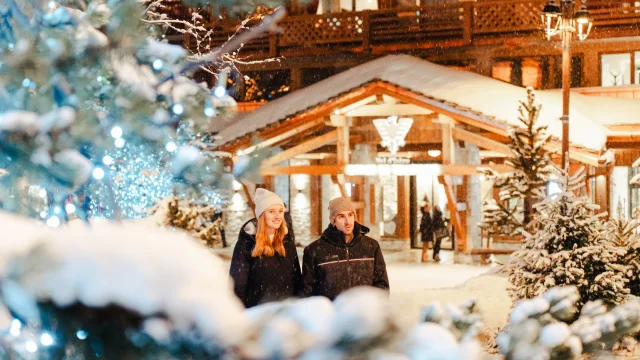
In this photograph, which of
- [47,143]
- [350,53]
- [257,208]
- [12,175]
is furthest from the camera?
[350,53]

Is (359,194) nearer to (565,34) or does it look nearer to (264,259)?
(565,34)

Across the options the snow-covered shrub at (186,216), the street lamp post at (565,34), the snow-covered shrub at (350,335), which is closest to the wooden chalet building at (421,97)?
the snow-covered shrub at (186,216)

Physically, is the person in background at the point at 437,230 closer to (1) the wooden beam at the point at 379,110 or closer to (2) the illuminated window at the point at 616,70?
(1) the wooden beam at the point at 379,110

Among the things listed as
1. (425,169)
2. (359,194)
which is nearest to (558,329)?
(425,169)

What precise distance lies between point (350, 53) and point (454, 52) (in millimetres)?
2778

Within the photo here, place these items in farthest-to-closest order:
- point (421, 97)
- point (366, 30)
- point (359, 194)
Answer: point (359, 194), point (366, 30), point (421, 97)

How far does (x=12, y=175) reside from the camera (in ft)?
7.80

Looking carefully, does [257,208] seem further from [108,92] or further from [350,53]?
[350,53]

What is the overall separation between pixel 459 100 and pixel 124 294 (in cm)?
1478

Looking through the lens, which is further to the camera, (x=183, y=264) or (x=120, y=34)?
(x=120, y=34)

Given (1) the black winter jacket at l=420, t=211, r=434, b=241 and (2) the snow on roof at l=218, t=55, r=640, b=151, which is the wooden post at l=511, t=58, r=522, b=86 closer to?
(2) the snow on roof at l=218, t=55, r=640, b=151

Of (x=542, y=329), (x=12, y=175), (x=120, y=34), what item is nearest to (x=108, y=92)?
(x=120, y=34)

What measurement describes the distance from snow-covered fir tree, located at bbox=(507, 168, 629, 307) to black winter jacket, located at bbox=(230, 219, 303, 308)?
148 inches

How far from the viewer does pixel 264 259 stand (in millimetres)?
5367
